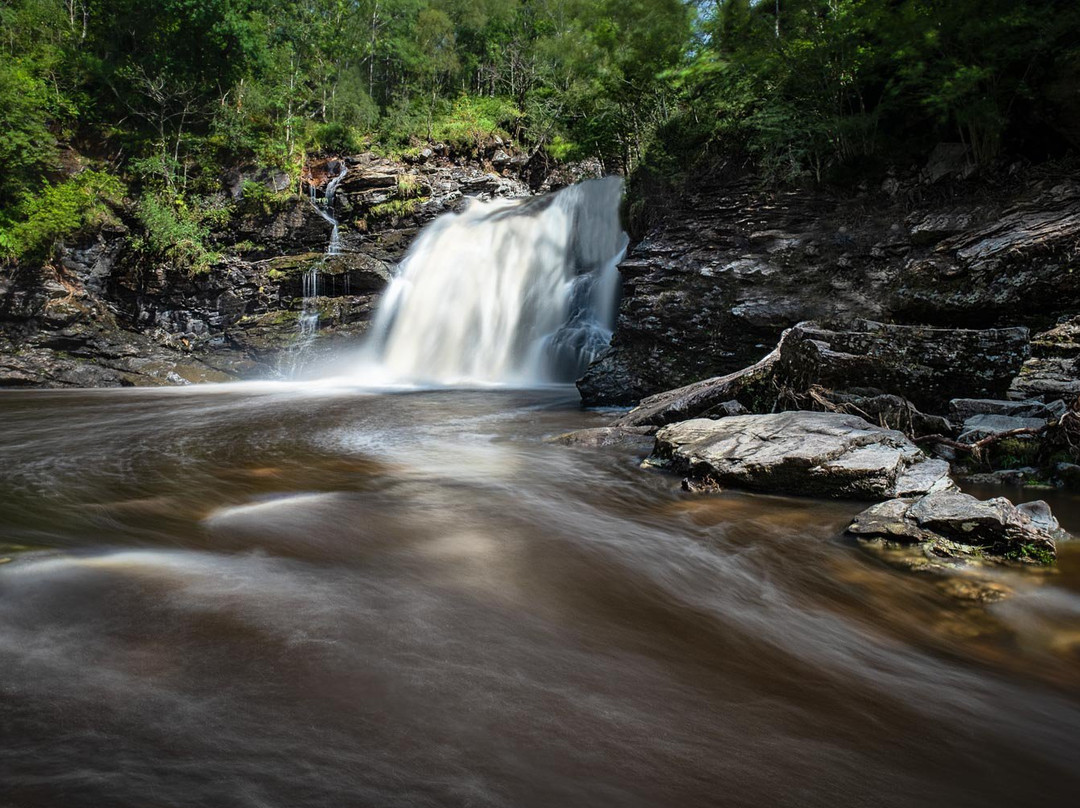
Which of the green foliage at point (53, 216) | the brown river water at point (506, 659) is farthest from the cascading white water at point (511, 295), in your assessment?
the brown river water at point (506, 659)

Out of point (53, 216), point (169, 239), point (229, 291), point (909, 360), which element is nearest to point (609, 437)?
point (909, 360)

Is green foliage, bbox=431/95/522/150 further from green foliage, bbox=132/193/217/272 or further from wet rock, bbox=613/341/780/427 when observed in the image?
wet rock, bbox=613/341/780/427

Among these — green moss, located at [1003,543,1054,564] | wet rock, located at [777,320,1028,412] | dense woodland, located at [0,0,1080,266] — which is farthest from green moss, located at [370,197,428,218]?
green moss, located at [1003,543,1054,564]

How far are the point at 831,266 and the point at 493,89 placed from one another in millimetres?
33197

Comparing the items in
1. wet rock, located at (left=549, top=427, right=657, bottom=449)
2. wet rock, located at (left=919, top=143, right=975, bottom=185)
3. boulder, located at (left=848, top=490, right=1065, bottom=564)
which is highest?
wet rock, located at (left=919, top=143, right=975, bottom=185)

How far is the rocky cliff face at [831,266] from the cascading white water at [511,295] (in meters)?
3.59

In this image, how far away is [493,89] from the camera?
3628 centimetres

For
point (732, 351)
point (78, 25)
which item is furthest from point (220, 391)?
point (78, 25)

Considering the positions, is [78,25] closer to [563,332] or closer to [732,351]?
[563,332]

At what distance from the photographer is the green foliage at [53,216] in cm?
1650

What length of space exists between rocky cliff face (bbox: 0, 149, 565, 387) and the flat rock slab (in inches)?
612

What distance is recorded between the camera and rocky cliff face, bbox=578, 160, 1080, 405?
7.31 metres

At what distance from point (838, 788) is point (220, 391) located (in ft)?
54.9

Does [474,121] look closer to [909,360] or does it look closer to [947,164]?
[947,164]
